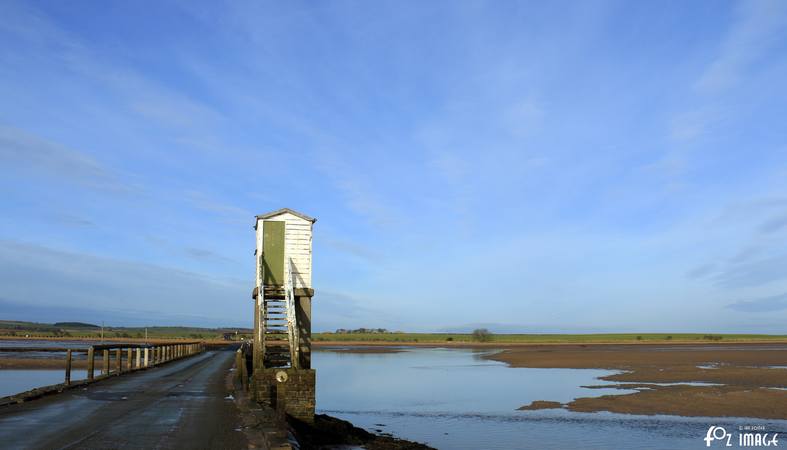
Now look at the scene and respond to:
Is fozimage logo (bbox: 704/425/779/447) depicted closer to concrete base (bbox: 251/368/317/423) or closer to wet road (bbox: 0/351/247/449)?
concrete base (bbox: 251/368/317/423)

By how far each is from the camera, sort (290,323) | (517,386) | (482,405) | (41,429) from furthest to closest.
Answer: (517,386) < (482,405) < (290,323) < (41,429)

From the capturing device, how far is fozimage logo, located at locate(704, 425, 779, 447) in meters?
17.7

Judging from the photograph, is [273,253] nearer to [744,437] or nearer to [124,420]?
[124,420]

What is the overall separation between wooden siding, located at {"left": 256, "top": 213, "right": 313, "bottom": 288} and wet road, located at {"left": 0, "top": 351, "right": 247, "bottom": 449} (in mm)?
4360

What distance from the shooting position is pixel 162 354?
3588 centimetres

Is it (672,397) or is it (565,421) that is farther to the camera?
(672,397)

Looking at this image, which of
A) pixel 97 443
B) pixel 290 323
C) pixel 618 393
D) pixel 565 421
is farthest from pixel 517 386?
pixel 97 443

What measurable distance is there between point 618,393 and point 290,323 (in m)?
17.4

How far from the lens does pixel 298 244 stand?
69.2 ft

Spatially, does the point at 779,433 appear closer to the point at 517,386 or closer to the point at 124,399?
the point at 517,386

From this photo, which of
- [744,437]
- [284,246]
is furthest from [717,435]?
[284,246]

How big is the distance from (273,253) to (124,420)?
30.0 ft

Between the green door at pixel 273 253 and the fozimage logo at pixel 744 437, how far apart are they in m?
13.4

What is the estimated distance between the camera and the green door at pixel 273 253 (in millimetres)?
20688
